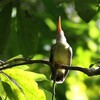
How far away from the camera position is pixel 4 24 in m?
2.44

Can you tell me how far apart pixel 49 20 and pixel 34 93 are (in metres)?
2.33

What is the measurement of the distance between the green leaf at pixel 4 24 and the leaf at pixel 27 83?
0.51 meters

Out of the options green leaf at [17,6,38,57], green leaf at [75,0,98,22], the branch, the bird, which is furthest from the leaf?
green leaf at [17,6,38,57]

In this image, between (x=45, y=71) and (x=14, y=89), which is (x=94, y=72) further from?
(x=45, y=71)

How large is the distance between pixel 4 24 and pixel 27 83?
0.60 metres

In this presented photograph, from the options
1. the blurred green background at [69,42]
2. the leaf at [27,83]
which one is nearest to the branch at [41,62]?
the leaf at [27,83]

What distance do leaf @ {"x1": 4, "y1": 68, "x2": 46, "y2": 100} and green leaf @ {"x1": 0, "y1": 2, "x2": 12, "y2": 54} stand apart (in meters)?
0.51

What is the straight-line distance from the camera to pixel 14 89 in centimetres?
196

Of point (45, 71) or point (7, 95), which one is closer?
point (7, 95)

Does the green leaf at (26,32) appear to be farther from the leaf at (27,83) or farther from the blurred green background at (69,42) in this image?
the leaf at (27,83)

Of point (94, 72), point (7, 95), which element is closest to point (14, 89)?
point (7, 95)

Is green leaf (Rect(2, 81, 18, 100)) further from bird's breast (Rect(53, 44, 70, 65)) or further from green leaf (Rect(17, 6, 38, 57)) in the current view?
green leaf (Rect(17, 6, 38, 57))

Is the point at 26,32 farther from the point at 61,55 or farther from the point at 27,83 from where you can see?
the point at 27,83

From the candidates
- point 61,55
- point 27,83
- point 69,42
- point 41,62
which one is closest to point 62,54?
point 61,55
